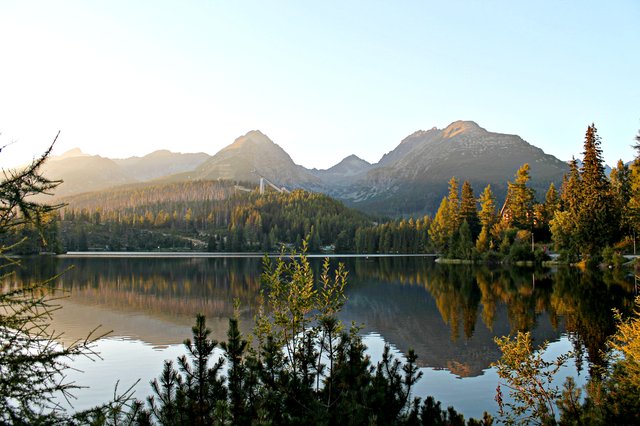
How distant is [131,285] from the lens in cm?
6291

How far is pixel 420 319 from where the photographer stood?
122ft

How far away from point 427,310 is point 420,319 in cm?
442

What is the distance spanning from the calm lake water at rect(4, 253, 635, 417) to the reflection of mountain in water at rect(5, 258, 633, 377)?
8 cm

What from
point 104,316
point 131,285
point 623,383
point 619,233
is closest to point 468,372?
point 623,383

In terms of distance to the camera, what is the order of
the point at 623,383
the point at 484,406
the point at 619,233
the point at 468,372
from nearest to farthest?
the point at 623,383 < the point at 484,406 < the point at 468,372 < the point at 619,233

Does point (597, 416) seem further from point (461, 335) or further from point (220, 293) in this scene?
point (220, 293)

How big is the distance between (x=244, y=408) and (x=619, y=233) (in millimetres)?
83831

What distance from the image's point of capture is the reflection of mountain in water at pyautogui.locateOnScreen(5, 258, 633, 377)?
2869cm

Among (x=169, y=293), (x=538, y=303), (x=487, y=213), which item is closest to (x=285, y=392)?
(x=538, y=303)

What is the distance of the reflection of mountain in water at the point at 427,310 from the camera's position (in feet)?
94.1

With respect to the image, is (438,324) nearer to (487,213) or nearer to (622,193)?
(622,193)

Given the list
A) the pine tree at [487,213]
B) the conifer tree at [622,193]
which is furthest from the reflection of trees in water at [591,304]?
the pine tree at [487,213]

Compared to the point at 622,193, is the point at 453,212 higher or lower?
lower

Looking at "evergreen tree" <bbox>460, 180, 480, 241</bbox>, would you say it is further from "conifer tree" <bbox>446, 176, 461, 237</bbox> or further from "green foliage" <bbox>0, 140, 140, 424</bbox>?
"green foliage" <bbox>0, 140, 140, 424</bbox>
